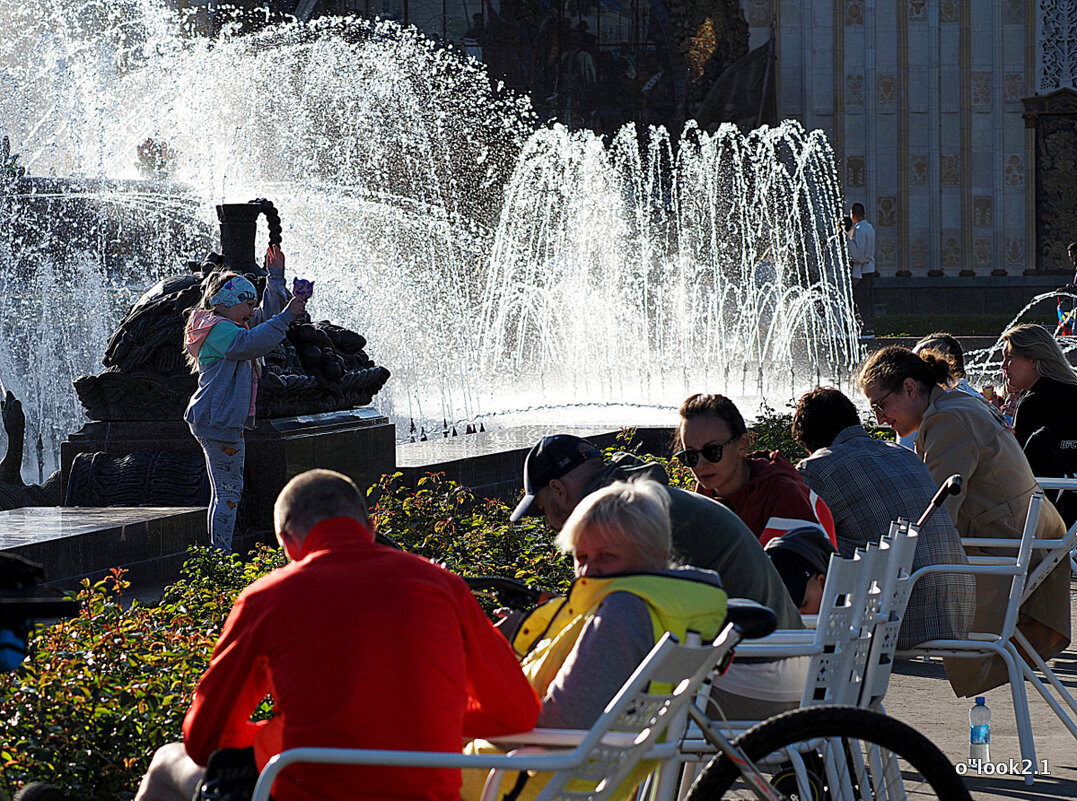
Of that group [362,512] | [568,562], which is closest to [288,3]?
[568,562]

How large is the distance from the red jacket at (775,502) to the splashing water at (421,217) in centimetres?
1106

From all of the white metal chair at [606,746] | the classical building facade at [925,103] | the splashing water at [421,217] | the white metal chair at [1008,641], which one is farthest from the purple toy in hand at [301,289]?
the classical building facade at [925,103]

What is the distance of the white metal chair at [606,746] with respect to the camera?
275cm

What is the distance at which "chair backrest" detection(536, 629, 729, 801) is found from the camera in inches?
112

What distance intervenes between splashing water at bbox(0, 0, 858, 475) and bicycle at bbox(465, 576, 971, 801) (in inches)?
487

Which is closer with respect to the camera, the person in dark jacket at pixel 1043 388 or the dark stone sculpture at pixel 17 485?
the person in dark jacket at pixel 1043 388

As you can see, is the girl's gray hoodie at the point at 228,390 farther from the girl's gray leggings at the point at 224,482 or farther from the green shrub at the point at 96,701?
the green shrub at the point at 96,701

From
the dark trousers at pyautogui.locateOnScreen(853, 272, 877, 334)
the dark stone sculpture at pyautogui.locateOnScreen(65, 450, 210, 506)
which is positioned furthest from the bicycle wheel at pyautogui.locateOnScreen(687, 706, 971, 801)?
the dark trousers at pyautogui.locateOnScreen(853, 272, 877, 334)

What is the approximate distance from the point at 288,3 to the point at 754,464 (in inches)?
1377

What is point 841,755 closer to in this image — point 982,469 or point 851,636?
point 851,636

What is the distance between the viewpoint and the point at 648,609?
322cm

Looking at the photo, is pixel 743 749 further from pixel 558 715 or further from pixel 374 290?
pixel 374 290

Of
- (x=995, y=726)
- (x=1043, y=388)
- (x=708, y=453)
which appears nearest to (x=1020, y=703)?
(x=995, y=726)

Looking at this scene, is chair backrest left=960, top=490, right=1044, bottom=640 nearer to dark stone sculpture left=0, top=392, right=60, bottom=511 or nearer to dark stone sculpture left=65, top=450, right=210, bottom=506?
dark stone sculpture left=65, top=450, right=210, bottom=506
